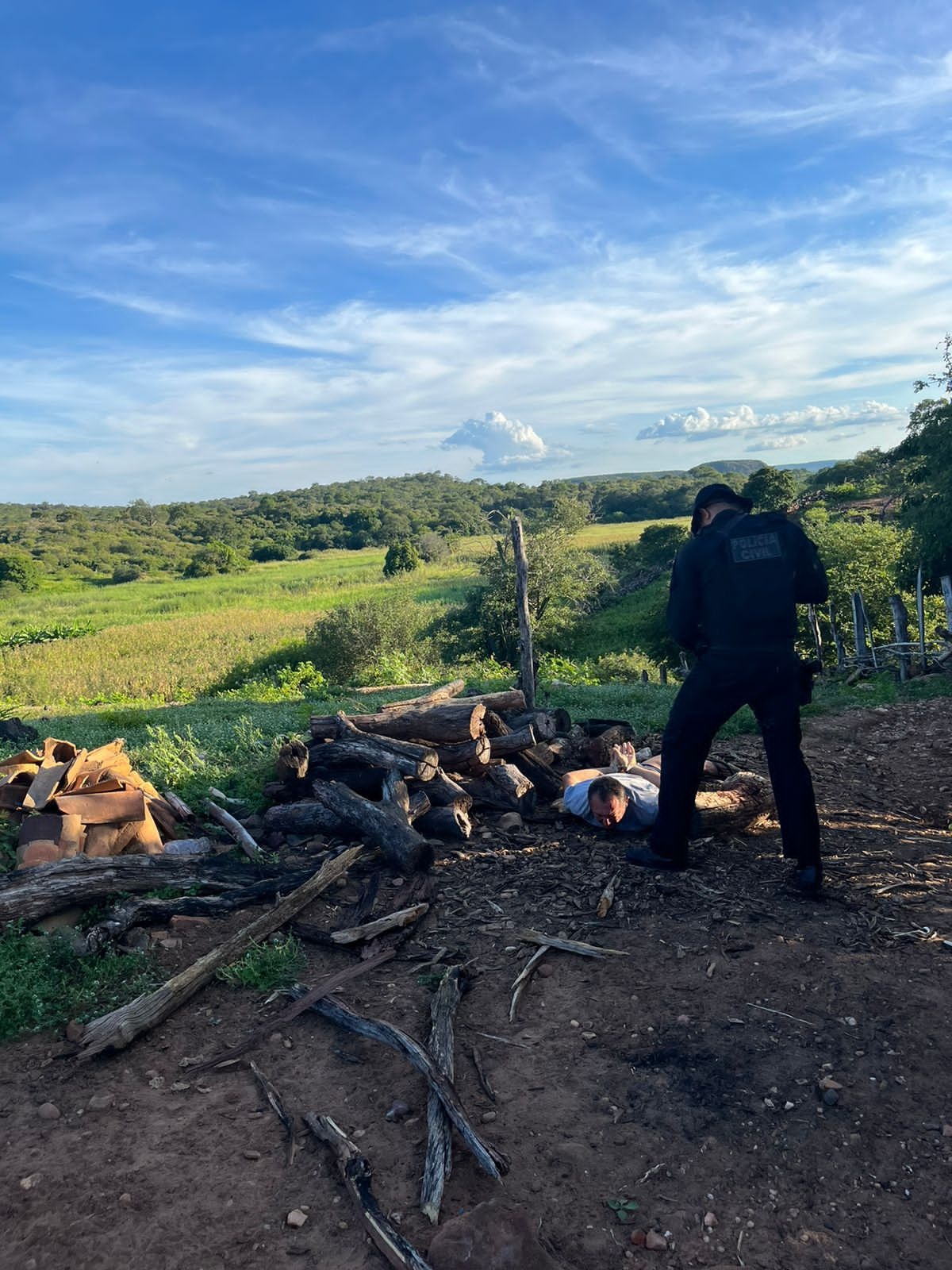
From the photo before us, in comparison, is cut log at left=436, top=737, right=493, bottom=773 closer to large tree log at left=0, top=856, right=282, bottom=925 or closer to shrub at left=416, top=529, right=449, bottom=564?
large tree log at left=0, top=856, right=282, bottom=925

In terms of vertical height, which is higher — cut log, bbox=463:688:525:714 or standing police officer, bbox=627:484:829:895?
standing police officer, bbox=627:484:829:895

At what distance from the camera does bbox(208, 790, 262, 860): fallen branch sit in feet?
18.5

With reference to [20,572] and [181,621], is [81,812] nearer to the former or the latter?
[181,621]

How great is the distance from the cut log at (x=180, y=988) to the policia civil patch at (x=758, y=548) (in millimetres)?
3089

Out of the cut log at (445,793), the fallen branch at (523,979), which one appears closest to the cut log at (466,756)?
the cut log at (445,793)

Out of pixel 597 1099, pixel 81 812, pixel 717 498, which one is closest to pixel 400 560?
pixel 81 812

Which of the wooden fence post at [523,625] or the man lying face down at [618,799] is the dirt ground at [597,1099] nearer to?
the man lying face down at [618,799]

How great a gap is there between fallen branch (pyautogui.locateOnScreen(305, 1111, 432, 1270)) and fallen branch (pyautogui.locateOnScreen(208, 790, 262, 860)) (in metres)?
2.69

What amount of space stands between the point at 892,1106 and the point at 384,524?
306ft

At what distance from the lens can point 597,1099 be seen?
306 cm

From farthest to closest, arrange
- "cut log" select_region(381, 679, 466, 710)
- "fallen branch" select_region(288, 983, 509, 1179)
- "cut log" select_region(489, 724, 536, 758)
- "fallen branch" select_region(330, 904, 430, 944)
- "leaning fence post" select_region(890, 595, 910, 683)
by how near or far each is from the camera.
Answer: "leaning fence post" select_region(890, 595, 910, 683) < "cut log" select_region(381, 679, 466, 710) < "cut log" select_region(489, 724, 536, 758) < "fallen branch" select_region(330, 904, 430, 944) < "fallen branch" select_region(288, 983, 509, 1179)

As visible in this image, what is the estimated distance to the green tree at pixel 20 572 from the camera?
5944 cm

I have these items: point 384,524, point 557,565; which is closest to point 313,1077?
point 557,565

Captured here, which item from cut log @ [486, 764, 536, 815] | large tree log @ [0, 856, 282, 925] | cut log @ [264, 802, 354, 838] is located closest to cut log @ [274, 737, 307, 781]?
cut log @ [264, 802, 354, 838]
